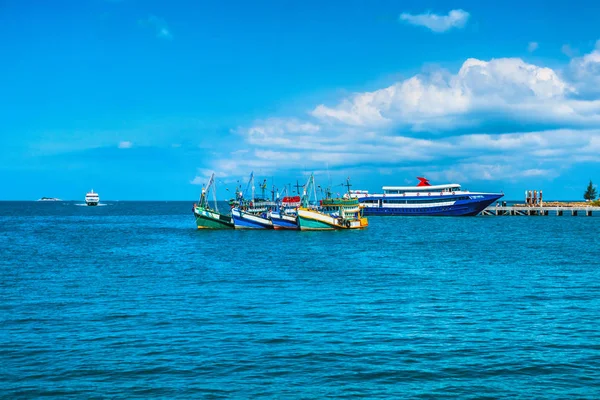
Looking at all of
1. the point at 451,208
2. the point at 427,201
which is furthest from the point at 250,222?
the point at 451,208

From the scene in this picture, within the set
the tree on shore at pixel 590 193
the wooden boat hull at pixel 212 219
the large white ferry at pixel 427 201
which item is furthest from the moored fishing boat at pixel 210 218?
the tree on shore at pixel 590 193

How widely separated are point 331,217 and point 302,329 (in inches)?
2980

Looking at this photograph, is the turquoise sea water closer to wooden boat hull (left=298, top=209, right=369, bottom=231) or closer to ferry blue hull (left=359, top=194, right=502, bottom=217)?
wooden boat hull (left=298, top=209, right=369, bottom=231)

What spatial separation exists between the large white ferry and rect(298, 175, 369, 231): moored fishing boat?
1234 inches

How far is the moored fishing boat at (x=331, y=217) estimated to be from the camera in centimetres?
10144

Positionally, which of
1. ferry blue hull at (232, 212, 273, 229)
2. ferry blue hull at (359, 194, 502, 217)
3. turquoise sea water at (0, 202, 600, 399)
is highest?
ferry blue hull at (359, 194, 502, 217)

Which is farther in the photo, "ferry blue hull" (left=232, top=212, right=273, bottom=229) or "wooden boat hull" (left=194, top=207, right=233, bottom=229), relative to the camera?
→ "wooden boat hull" (left=194, top=207, right=233, bottom=229)

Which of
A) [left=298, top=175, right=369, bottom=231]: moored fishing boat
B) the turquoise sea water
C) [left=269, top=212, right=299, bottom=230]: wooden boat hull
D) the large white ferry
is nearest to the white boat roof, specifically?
the large white ferry

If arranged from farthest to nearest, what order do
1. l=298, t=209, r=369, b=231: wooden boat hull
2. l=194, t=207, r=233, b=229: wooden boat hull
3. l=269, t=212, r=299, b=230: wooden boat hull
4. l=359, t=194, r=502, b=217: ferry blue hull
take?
1. l=359, t=194, r=502, b=217: ferry blue hull
2. l=194, t=207, r=233, b=229: wooden boat hull
3. l=269, t=212, r=299, b=230: wooden boat hull
4. l=298, t=209, r=369, b=231: wooden boat hull

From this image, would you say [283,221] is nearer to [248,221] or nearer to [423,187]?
[248,221]

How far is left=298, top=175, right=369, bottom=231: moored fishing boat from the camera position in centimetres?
10144

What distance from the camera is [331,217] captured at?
338ft

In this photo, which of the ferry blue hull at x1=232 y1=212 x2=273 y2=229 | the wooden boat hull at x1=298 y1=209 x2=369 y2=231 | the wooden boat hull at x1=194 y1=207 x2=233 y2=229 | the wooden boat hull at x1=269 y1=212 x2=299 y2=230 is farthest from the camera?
the wooden boat hull at x1=194 y1=207 x2=233 y2=229

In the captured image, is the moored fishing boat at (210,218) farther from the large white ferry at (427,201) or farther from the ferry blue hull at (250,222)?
the large white ferry at (427,201)
